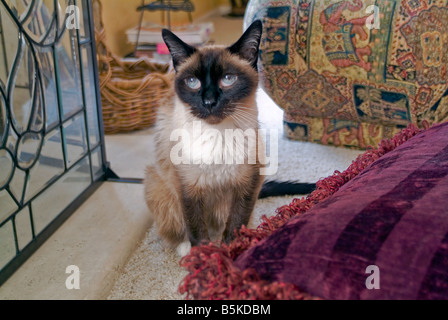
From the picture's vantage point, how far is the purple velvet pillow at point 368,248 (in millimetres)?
721

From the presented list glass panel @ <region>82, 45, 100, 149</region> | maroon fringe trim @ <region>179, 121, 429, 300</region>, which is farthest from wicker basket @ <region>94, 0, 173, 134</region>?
maroon fringe trim @ <region>179, 121, 429, 300</region>

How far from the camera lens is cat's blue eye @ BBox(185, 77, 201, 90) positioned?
1212 millimetres

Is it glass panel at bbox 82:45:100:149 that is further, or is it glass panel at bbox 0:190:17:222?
glass panel at bbox 82:45:100:149

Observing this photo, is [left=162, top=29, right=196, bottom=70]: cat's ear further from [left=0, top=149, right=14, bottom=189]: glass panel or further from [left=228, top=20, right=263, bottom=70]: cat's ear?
[left=0, top=149, right=14, bottom=189]: glass panel

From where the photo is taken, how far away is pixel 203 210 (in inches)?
52.7

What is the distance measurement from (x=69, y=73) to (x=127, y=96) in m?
0.64

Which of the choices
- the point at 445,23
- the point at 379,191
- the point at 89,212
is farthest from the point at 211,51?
the point at 445,23

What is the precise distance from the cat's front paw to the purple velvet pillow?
0.60m

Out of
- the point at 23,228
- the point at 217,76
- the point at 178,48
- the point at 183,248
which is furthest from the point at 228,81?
the point at 23,228

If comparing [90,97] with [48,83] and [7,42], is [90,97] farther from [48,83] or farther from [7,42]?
[7,42]

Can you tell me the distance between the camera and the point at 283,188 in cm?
164

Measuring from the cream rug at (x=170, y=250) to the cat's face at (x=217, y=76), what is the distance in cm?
14

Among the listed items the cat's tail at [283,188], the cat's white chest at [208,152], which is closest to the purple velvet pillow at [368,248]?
the cat's white chest at [208,152]

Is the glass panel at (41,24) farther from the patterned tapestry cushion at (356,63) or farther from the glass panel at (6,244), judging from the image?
the patterned tapestry cushion at (356,63)
